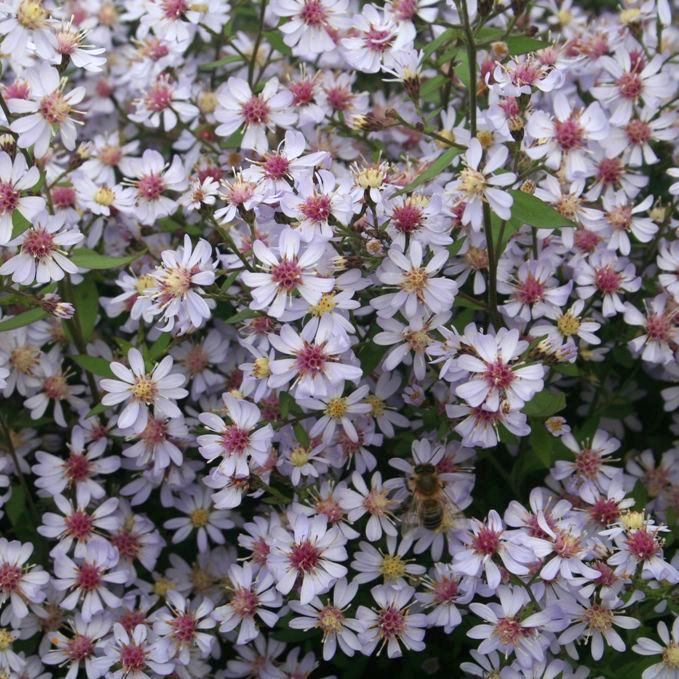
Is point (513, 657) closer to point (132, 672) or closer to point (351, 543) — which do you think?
point (351, 543)

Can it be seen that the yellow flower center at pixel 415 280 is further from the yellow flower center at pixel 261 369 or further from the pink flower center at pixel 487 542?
the pink flower center at pixel 487 542

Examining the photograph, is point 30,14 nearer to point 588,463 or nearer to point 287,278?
point 287,278

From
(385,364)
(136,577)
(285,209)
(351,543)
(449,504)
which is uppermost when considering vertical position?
(285,209)

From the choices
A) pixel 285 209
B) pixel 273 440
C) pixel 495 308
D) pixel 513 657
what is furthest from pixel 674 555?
pixel 285 209

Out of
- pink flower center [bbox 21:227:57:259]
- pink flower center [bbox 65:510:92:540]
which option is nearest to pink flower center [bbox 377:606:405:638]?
pink flower center [bbox 65:510:92:540]

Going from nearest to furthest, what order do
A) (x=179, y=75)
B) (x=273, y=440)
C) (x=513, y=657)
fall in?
(x=513, y=657), (x=273, y=440), (x=179, y=75)

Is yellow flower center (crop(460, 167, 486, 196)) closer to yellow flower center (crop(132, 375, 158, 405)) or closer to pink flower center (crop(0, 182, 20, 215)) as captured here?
yellow flower center (crop(132, 375, 158, 405))

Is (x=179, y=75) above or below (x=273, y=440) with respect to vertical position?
above
